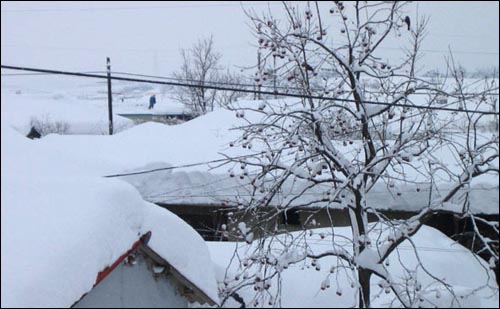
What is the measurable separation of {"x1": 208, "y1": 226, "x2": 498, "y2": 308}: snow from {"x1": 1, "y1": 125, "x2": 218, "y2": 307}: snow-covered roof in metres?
2.78

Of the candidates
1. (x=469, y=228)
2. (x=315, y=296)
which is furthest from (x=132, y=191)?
(x=469, y=228)

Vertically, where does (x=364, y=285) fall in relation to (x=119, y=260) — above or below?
below

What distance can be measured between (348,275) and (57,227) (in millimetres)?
3758

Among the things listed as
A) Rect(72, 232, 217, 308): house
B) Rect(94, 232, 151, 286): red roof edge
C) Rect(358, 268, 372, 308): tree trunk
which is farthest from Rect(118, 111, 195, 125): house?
Rect(94, 232, 151, 286): red roof edge

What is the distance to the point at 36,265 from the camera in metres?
1.75

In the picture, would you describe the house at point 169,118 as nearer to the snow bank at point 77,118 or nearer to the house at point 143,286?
the snow bank at point 77,118

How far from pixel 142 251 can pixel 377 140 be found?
4141mm

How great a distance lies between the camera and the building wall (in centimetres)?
235

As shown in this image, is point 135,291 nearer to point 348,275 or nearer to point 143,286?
point 143,286

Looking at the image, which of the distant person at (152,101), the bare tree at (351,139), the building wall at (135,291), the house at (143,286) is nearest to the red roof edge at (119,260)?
the house at (143,286)

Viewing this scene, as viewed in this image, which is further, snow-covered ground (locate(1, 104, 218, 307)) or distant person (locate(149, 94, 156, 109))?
distant person (locate(149, 94, 156, 109))

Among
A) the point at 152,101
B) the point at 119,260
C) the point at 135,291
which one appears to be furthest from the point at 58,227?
the point at 152,101

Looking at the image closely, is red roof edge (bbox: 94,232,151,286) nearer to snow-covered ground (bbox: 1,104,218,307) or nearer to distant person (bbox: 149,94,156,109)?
snow-covered ground (bbox: 1,104,218,307)

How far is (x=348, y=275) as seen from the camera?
5016 millimetres
